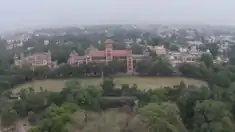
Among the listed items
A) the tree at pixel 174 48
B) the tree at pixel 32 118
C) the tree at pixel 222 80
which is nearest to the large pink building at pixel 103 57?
the tree at pixel 222 80

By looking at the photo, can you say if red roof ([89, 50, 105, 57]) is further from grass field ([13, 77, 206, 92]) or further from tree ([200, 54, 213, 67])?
tree ([200, 54, 213, 67])

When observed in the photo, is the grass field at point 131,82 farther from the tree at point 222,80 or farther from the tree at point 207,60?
the tree at point 207,60

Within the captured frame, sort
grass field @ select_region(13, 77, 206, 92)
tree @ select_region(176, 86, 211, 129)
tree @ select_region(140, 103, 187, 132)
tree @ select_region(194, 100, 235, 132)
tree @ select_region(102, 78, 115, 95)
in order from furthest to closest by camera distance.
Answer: grass field @ select_region(13, 77, 206, 92)
tree @ select_region(102, 78, 115, 95)
tree @ select_region(176, 86, 211, 129)
tree @ select_region(194, 100, 235, 132)
tree @ select_region(140, 103, 187, 132)

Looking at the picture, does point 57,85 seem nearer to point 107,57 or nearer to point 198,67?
point 107,57

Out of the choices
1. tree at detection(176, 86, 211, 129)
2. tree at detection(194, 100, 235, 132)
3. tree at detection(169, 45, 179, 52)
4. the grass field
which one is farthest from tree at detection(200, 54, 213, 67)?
tree at detection(194, 100, 235, 132)

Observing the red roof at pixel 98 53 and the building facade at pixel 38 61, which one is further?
the building facade at pixel 38 61

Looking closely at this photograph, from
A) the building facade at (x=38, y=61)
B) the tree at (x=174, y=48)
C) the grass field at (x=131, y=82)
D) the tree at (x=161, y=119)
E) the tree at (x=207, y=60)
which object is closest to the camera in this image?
the tree at (x=161, y=119)

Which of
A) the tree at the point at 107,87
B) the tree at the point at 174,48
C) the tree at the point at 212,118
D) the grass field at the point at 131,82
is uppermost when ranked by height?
the tree at the point at 212,118
